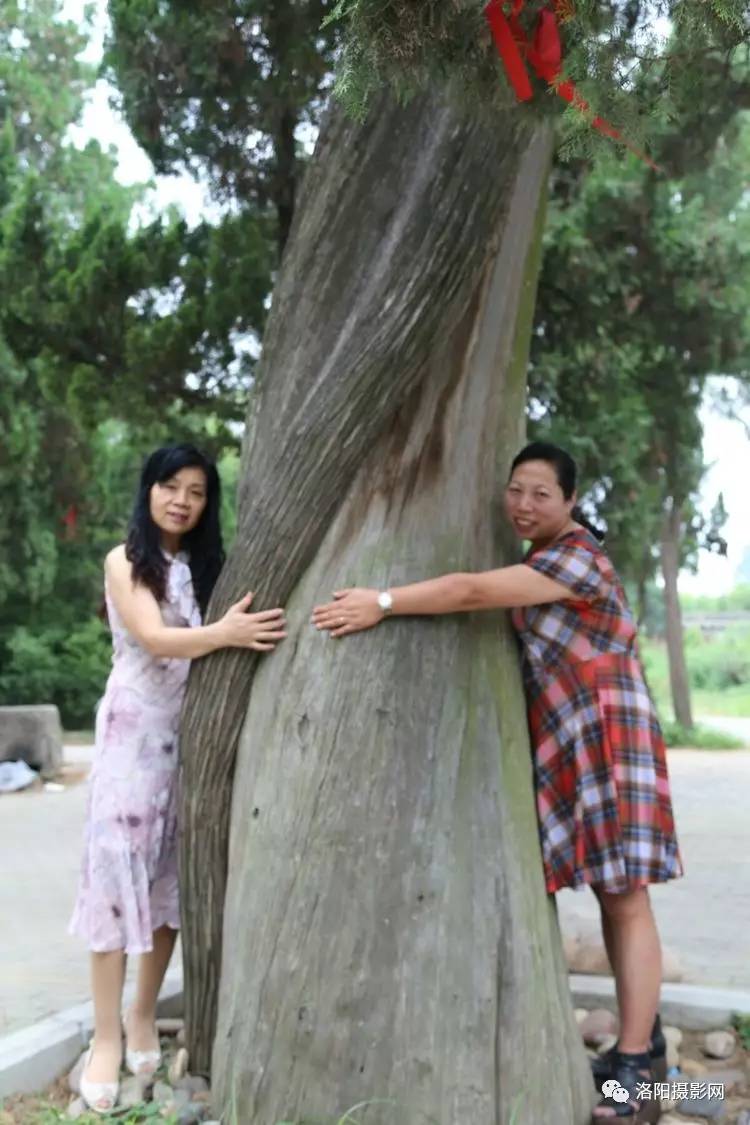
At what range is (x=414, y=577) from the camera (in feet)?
10.5

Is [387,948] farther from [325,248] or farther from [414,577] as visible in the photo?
[325,248]

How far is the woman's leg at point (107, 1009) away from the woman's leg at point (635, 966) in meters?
1.33

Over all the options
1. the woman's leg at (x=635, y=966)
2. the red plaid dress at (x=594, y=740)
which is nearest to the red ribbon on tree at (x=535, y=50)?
the red plaid dress at (x=594, y=740)

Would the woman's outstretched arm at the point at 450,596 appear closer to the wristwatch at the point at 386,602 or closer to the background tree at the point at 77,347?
the wristwatch at the point at 386,602

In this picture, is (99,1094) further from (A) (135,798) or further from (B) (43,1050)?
(A) (135,798)

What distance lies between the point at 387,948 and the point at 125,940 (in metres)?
0.82

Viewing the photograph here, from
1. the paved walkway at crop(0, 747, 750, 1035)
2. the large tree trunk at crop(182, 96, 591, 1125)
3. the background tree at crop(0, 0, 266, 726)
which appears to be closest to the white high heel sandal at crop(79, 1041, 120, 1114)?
the large tree trunk at crop(182, 96, 591, 1125)

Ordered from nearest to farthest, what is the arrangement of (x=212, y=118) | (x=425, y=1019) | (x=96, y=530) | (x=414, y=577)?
(x=425, y=1019) < (x=414, y=577) < (x=212, y=118) < (x=96, y=530)

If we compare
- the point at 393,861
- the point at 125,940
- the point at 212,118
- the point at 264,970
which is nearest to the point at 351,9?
the point at 393,861

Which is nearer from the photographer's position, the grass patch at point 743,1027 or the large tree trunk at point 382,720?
the large tree trunk at point 382,720

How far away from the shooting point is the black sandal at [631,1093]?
10.1 feet

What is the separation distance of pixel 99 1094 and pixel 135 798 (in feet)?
2.53

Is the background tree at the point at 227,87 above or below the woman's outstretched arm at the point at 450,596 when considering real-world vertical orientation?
above

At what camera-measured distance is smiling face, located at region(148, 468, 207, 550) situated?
11.2 ft
